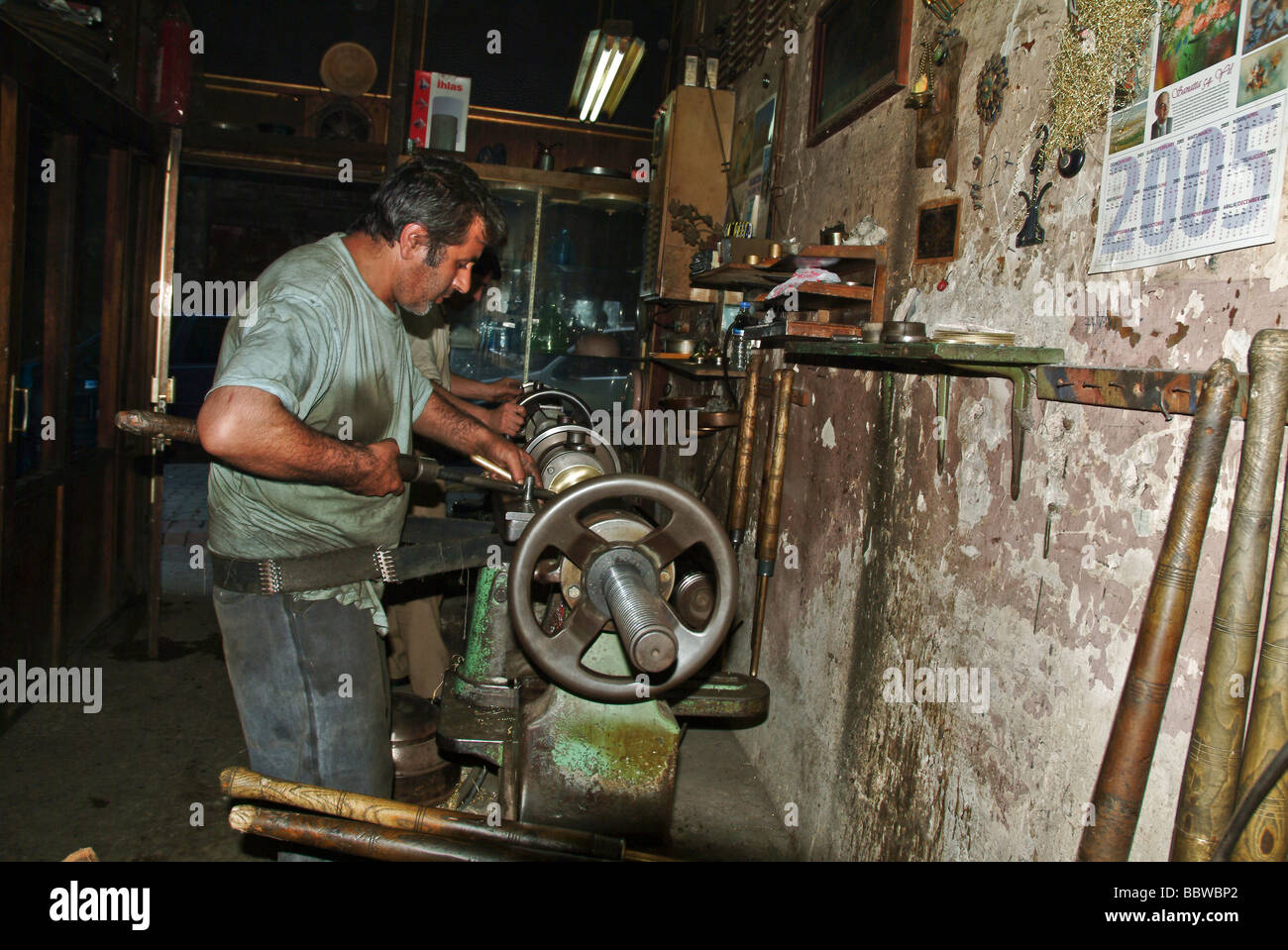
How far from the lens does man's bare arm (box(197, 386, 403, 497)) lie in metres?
1.71

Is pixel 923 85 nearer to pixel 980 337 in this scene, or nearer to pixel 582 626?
pixel 980 337

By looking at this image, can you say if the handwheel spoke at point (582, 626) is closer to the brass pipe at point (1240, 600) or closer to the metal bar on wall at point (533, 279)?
the brass pipe at point (1240, 600)

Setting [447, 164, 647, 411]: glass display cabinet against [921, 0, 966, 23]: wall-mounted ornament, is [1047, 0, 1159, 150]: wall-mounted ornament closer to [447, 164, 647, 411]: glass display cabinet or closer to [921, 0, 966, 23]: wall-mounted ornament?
[921, 0, 966, 23]: wall-mounted ornament

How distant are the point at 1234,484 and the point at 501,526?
176 cm

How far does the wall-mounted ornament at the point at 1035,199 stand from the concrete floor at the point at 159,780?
2091 millimetres

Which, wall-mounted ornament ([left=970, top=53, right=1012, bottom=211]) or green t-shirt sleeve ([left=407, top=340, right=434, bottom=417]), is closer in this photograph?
wall-mounted ornament ([left=970, top=53, right=1012, bottom=211])

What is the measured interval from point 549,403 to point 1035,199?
2.49 meters

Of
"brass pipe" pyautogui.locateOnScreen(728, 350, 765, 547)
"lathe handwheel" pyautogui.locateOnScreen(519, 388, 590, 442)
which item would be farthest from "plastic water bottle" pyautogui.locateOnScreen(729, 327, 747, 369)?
"lathe handwheel" pyautogui.locateOnScreen(519, 388, 590, 442)

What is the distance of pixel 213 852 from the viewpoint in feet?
8.99

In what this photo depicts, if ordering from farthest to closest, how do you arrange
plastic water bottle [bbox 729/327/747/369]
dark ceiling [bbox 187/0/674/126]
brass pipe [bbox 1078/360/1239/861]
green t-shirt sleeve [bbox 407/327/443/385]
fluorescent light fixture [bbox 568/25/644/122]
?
dark ceiling [bbox 187/0/674/126], fluorescent light fixture [bbox 568/25/644/122], plastic water bottle [bbox 729/327/747/369], green t-shirt sleeve [bbox 407/327/443/385], brass pipe [bbox 1078/360/1239/861]

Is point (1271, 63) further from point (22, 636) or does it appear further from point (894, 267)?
point (22, 636)

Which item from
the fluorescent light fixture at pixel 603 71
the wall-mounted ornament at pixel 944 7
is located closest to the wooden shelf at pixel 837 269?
the wall-mounted ornament at pixel 944 7

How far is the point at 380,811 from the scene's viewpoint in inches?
60.3

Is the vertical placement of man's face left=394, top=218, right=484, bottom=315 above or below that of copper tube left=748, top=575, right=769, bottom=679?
above
